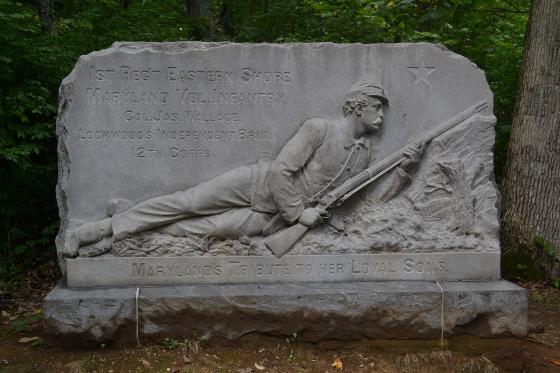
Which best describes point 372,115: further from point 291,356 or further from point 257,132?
point 291,356

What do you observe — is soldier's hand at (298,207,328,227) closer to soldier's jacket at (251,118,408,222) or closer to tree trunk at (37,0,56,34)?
soldier's jacket at (251,118,408,222)

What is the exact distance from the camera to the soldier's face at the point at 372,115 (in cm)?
456

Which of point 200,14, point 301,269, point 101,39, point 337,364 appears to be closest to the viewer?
point 337,364

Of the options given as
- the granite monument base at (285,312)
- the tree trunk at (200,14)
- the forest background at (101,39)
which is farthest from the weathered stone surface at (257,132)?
the tree trunk at (200,14)

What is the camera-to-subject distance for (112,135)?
4.53 m

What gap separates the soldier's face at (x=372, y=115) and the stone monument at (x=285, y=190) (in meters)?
0.01

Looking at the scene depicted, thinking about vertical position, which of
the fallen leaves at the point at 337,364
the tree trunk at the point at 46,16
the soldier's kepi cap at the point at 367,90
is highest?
the tree trunk at the point at 46,16

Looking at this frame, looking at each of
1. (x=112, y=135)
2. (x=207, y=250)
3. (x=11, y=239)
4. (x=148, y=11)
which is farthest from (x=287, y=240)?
(x=148, y=11)

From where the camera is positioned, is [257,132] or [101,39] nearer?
[257,132]

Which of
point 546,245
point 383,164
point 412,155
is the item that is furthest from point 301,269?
point 546,245

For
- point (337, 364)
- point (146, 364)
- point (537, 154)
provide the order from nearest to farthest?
point (146, 364)
point (337, 364)
point (537, 154)

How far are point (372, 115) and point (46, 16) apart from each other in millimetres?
5057

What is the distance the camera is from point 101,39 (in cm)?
740

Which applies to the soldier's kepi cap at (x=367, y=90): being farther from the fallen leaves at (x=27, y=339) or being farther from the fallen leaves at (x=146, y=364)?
the fallen leaves at (x=27, y=339)
